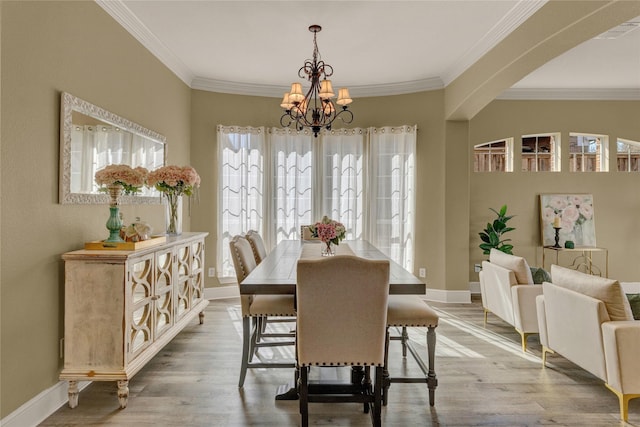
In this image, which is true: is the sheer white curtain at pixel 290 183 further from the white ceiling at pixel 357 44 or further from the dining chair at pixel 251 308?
the dining chair at pixel 251 308

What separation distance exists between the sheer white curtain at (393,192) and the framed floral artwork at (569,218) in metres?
2.01

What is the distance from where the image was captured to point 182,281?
361 centimetres

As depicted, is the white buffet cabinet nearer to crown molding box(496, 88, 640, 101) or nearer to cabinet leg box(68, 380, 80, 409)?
cabinet leg box(68, 380, 80, 409)

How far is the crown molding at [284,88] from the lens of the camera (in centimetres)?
521

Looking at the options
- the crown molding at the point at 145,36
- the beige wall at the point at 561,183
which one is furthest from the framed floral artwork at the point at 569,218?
the crown molding at the point at 145,36

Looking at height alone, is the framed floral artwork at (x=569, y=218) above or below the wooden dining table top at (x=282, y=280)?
above

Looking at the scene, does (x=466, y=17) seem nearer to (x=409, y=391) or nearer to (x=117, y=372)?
(x=409, y=391)

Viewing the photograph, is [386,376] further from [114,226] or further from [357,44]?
Result: [357,44]

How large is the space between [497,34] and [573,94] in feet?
9.22

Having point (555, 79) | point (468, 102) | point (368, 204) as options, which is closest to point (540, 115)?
point (555, 79)

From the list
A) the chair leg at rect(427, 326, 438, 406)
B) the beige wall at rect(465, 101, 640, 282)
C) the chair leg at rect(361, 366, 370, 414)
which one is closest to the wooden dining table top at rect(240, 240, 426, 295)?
the chair leg at rect(427, 326, 438, 406)

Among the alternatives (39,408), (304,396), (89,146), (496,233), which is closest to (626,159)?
(496,233)

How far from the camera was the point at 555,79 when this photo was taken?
5184 mm

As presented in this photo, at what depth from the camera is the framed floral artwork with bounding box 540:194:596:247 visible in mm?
5625
